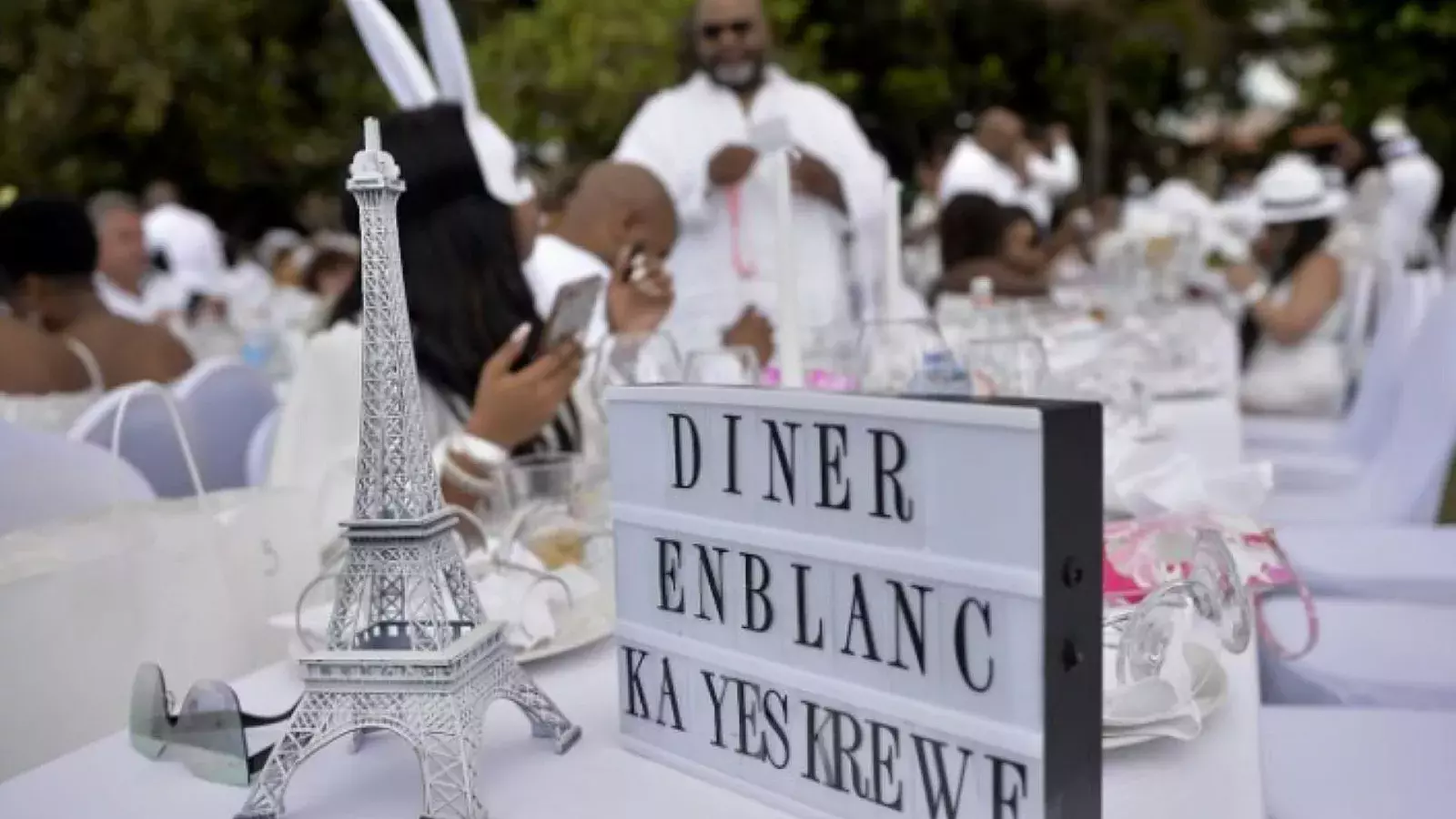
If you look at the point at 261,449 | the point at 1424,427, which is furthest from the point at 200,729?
the point at 1424,427

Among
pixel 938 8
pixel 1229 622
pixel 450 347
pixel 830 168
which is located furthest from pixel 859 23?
pixel 1229 622

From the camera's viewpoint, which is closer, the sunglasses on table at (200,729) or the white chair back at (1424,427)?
the sunglasses on table at (200,729)

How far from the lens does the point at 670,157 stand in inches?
137

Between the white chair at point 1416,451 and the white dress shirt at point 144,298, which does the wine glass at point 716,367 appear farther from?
the white dress shirt at point 144,298

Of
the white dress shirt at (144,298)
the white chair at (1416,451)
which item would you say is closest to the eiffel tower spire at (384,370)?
the white chair at (1416,451)

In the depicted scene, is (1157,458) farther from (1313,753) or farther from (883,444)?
(883,444)

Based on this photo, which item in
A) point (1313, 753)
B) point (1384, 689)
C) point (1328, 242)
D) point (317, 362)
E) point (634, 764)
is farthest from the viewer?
point (1328, 242)

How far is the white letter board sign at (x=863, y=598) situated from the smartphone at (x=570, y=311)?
1.94 feet

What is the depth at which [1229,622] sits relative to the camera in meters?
0.90

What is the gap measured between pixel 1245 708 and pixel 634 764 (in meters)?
0.43

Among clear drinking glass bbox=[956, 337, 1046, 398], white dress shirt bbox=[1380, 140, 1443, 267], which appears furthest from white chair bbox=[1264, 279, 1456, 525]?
white dress shirt bbox=[1380, 140, 1443, 267]

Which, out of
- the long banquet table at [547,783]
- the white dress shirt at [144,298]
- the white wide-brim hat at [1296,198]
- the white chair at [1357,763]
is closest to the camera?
the long banquet table at [547,783]

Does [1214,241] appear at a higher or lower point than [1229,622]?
higher

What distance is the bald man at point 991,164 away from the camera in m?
6.15
